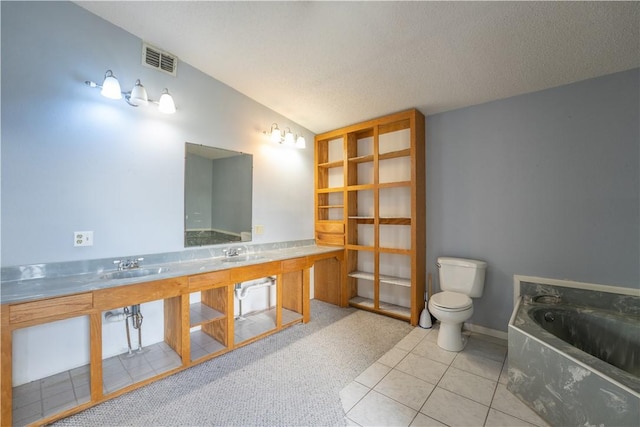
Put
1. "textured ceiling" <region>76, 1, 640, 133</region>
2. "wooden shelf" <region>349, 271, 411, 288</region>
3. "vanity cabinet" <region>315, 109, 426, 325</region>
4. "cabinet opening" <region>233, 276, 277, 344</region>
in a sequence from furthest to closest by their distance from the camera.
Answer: "wooden shelf" <region>349, 271, 411, 288</region>, "vanity cabinet" <region>315, 109, 426, 325</region>, "cabinet opening" <region>233, 276, 277, 344</region>, "textured ceiling" <region>76, 1, 640, 133</region>

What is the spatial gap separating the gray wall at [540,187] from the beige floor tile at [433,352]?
0.64 meters

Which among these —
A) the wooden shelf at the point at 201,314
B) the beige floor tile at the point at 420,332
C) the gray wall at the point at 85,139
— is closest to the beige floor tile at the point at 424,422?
the beige floor tile at the point at 420,332

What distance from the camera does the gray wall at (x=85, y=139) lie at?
64.2 inches

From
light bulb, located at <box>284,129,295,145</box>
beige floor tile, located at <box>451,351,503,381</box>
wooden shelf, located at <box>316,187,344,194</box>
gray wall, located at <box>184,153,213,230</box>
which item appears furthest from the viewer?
wooden shelf, located at <box>316,187,344,194</box>

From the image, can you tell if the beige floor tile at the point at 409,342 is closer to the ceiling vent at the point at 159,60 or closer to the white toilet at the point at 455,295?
the white toilet at the point at 455,295

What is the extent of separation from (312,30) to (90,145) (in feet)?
6.07

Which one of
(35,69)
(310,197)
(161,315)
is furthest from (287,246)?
(35,69)

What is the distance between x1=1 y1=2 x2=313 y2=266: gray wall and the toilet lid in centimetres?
242

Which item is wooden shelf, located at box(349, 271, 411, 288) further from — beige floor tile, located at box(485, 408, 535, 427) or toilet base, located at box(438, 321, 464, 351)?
A: beige floor tile, located at box(485, 408, 535, 427)

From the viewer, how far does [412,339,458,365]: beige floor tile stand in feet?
6.99

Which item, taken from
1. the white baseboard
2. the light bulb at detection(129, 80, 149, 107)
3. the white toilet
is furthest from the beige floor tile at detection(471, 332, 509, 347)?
the light bulb at detection(129, 80, 149, 107)

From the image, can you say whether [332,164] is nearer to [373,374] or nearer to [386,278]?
[386,278]

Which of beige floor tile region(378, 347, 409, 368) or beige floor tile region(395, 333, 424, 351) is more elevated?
beige floor tile region(395, 333, 424, 351)

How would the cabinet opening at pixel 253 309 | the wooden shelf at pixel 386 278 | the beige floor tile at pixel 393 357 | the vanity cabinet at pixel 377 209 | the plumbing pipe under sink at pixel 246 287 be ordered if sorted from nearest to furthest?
the beige floor tile at pixel 393 357 → the cabinet opening at pixel 253 309 → the plumbing pipe under sink at pixel 246 287 → the vanity cabinet at pixel 377 209 → the wooden shelf at pixel 386 278
